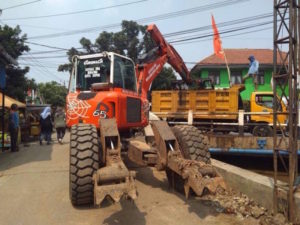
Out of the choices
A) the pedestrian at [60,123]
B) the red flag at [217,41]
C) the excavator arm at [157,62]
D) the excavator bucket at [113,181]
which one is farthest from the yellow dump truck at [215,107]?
the excavator bucket at [113,181]

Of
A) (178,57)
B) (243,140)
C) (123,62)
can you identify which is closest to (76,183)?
(123,62)

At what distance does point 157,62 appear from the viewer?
12.3 m

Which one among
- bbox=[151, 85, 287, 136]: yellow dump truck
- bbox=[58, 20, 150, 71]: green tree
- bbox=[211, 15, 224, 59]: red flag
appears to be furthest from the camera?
bbox=[58, 20, 150, 71]: green tree

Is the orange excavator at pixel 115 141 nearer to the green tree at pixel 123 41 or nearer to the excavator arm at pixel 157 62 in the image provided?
the excavator arm at pixel 157 62

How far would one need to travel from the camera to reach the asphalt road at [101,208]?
16.0 feet

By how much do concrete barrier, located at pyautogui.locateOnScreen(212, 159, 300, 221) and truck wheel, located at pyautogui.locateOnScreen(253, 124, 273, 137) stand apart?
6.01 m

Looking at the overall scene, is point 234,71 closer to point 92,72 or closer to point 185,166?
point 92,72

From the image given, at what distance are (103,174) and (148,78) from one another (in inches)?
303

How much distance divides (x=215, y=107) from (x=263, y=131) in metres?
2.27

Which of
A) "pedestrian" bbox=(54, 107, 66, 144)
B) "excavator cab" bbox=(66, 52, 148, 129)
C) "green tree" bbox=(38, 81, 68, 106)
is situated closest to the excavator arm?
"excavator cab" bbox=(66, 52, 148, 129)

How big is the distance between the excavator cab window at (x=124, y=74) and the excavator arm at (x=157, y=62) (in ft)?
10.0

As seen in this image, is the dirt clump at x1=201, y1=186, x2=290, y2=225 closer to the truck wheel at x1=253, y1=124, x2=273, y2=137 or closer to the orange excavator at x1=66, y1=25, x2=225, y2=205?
the orange excavator at x1=66, y1=25, x2=225, y2=205

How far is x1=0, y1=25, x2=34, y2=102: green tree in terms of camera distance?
21.5 m

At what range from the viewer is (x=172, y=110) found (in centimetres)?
1456
